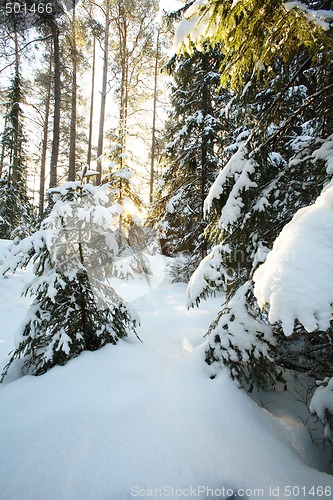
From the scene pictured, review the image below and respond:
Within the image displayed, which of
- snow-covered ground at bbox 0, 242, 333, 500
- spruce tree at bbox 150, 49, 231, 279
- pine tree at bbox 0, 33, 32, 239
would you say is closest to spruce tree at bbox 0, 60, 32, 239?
pine tree at bbox 0, 33, 32, 239

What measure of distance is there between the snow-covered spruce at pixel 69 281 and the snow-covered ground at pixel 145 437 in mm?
264

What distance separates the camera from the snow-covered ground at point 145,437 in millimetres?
1551

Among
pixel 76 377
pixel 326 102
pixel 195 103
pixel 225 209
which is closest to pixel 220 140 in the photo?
pixel 195 103

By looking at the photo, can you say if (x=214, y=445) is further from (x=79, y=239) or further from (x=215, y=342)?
(x=79, y=239)

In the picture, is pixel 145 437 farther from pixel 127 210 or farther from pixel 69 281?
pixel 127 210

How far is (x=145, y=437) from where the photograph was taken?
1.83 m

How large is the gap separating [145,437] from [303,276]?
1.75 m

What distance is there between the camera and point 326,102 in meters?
2.62

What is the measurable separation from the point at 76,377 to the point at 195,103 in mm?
8775

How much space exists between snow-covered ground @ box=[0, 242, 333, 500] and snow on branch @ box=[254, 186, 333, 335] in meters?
1.35

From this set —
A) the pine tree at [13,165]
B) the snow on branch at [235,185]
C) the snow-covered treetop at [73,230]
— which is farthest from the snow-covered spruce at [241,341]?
the pine tree at [13,165]

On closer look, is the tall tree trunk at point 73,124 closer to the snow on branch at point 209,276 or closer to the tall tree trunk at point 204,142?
the tall tree trunk at point 204,142

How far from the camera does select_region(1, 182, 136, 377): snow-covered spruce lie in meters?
2.62

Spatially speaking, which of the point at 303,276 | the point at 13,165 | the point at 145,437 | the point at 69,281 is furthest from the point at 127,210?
the point at 13,165
